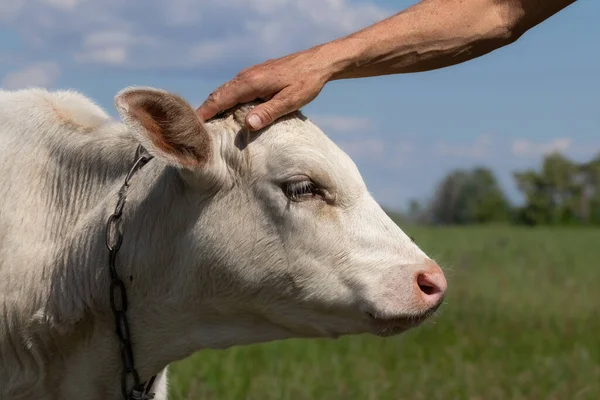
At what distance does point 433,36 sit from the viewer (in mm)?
4629

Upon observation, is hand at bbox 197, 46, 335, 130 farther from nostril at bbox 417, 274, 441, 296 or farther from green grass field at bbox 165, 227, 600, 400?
green grass field at bbox 165, 227, 600, 400

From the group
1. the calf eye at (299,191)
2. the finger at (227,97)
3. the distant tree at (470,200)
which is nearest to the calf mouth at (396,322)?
the calf eye at (299,191)

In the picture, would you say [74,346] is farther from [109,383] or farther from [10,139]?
[10,139]

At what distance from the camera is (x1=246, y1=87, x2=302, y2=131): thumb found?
4027 millimetres

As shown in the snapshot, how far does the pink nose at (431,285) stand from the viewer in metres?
3.90

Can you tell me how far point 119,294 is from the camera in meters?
4.19

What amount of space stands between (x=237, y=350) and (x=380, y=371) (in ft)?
4.52

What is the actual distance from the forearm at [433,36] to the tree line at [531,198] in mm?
62618

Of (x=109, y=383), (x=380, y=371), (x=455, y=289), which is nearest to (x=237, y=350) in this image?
(x=380, y=371)

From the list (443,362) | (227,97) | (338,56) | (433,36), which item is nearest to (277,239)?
(227,97)

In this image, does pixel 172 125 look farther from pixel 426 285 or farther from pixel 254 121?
pixel 426 285

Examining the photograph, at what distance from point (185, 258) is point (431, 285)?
40.0 inches

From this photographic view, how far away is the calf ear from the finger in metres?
0.19

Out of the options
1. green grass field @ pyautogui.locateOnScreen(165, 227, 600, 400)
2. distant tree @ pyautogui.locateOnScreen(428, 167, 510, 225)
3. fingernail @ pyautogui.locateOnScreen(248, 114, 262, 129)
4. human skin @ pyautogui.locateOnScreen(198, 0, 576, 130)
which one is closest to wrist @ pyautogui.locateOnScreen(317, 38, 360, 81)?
human skin @ pyautogui.locateOnScreen(198, 0, 576, 130)
